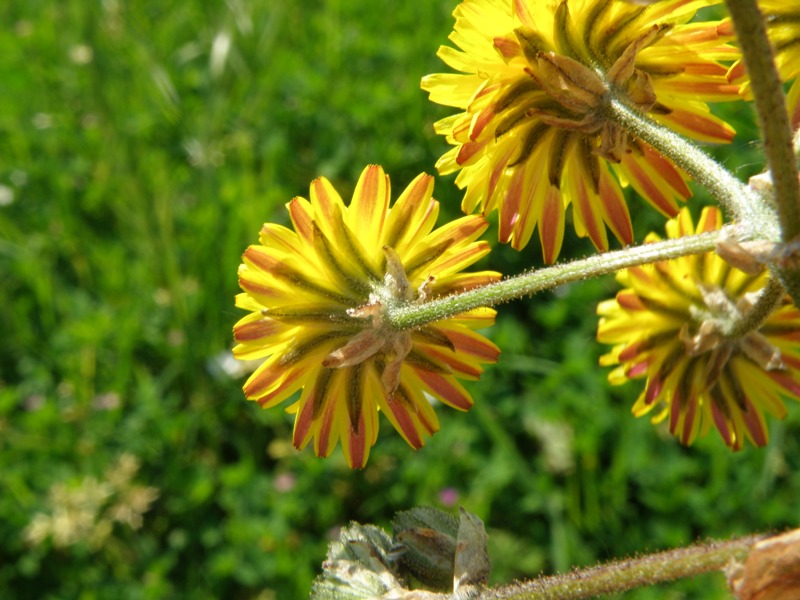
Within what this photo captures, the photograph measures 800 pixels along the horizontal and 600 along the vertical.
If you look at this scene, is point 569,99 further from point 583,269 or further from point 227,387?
point 227,387

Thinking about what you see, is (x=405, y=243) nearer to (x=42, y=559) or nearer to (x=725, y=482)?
(x=725, y=482)

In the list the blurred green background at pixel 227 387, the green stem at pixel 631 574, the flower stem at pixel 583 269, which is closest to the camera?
the green stem at pixel 631 574

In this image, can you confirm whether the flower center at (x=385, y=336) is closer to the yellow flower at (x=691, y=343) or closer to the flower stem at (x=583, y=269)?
the flower stem at (x=583, y=269)

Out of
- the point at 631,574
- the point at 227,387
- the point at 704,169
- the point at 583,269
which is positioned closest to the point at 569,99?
the point at 704,169

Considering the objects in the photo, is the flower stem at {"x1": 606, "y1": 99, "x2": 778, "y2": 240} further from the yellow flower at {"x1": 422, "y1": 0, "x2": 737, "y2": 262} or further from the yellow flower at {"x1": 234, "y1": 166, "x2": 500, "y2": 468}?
the yellow flower at {"x1": 234, "y1": 166, "x2": 500, "y2": 468}

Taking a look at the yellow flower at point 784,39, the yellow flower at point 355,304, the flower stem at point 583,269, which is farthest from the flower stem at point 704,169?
the yellow flower at point 355,304

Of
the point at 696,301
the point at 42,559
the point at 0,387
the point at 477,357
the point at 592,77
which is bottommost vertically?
the point at 42,559

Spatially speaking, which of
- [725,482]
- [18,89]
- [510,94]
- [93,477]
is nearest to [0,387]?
[93,477]

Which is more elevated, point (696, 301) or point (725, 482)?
point (696, 301)
